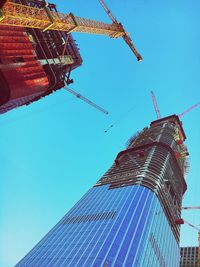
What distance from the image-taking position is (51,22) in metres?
65.5

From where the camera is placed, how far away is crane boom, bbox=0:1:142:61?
58.6 m

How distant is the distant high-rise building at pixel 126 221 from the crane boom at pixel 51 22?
3856 centimetres

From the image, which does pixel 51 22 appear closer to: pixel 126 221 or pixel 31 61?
pixel 31 61

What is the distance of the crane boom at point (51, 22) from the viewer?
58594 mm

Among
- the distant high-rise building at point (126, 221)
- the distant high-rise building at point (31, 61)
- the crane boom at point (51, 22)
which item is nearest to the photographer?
the crane boom at point (51, 22)

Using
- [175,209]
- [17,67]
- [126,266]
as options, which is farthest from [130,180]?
[17,67]

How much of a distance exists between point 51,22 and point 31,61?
24.4m

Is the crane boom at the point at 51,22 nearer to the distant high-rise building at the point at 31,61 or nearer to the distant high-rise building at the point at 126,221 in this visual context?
the distant high-rise building at the point at 31,61

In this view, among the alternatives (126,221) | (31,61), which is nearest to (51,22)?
(31,61)

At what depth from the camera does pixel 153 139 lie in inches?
6270

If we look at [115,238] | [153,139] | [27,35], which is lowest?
[115,238]

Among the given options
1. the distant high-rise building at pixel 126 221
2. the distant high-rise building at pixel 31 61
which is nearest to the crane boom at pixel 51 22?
the distant high-rise building at pixel 31 61

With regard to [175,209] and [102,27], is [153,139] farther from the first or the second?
[102,27]

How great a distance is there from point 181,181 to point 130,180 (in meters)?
41.7
